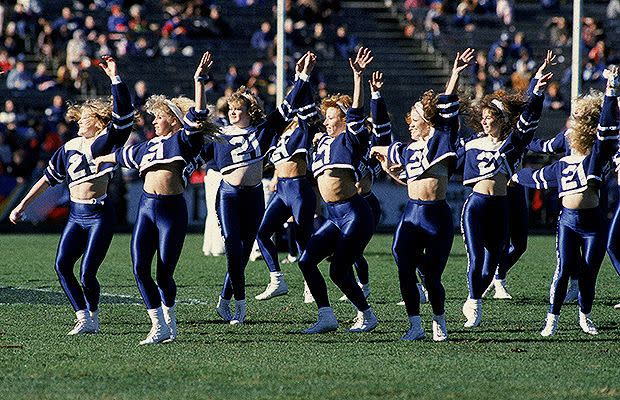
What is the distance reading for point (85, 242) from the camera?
10.0m

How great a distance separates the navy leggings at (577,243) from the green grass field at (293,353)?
41 centimetres

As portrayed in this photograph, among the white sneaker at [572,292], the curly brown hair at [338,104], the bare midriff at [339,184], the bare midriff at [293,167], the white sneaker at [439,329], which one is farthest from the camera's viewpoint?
the white sneaker at [572,292]

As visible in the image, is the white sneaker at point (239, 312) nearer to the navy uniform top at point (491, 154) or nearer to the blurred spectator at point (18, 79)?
the navy uniform top at point (491, 154)

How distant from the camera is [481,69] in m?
28.2

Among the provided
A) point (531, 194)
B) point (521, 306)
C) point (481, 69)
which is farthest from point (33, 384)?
point (481, 69)

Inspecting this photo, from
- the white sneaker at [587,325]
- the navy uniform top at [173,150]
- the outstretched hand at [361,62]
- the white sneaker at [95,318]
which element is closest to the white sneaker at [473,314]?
the white sneaker at [587,325]

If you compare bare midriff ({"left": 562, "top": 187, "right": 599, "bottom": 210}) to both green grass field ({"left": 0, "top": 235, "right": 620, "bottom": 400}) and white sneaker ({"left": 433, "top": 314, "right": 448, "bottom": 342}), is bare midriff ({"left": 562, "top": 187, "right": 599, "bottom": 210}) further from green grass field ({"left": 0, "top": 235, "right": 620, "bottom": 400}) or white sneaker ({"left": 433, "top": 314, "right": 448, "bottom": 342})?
white sneaker ({"left": 433, "top": 314, "right": 448, "bottom": 342})

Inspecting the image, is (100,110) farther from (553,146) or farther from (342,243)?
(553,146)

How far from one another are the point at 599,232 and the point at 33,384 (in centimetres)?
443

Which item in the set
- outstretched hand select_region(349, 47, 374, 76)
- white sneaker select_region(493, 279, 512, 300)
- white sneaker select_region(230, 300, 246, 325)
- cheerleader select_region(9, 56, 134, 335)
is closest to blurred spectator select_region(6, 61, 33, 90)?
white sneaker select_region(493, 279, 512, 300)

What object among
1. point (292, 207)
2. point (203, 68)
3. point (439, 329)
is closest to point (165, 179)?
point (203, 68)

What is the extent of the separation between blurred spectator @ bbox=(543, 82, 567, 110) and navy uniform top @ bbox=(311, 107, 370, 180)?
1815cm

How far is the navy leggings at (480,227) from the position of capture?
10.6 meters

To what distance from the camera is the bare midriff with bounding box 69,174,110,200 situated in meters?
9.98
